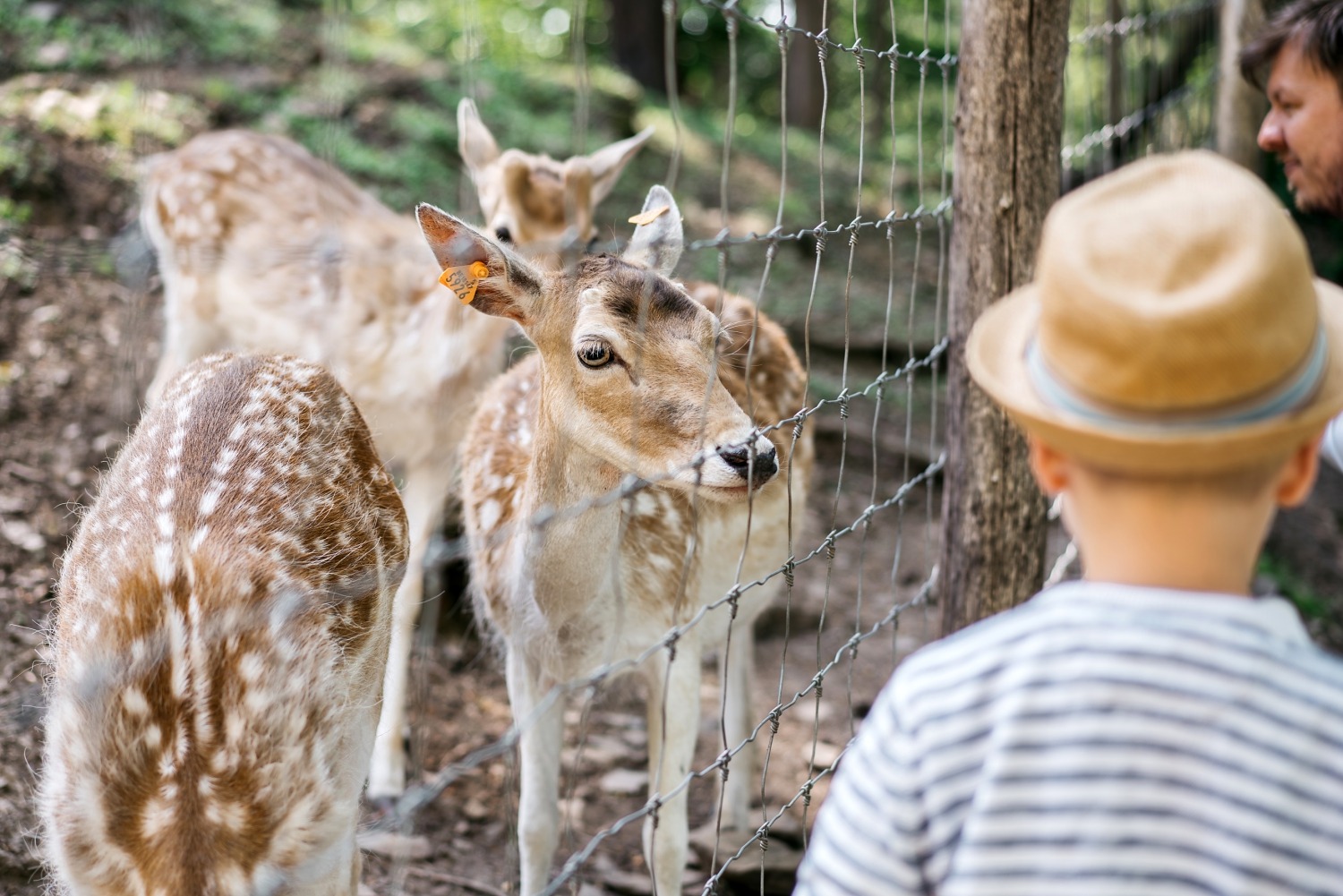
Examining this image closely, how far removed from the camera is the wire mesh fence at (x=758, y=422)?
279 cm

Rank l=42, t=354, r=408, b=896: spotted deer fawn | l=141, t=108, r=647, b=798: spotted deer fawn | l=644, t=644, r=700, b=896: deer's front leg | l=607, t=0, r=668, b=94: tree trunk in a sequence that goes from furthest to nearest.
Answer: l=607, t=0, r=668, b=94: tree trunk
l=141, t=108, r=647, b=798: spotted deer fawn
l=644, t=644, r=700, b=896: deer's front leg
l=42, t=354, r=408, b=896: spotted deer fawn

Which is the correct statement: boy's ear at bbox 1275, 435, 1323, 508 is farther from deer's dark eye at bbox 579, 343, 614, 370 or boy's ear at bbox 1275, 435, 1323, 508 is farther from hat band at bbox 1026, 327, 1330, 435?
deer's dark eye at bbox 579, 343, 614, 370

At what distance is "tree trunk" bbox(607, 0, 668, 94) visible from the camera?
12.7m

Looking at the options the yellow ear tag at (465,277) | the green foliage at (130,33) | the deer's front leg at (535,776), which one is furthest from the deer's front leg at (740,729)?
the green foliage at (130,33)

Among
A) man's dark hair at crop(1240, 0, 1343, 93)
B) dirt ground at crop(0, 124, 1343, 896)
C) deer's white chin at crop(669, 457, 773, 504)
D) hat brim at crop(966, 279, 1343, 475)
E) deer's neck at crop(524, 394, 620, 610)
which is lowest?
dirt ground at crop(0, 124, 1343, 896)

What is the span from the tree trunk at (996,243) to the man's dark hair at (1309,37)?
541 millimetres

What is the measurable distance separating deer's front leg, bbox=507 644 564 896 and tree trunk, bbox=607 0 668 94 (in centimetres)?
1014

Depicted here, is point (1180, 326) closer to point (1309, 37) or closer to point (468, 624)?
point (1309, 37)

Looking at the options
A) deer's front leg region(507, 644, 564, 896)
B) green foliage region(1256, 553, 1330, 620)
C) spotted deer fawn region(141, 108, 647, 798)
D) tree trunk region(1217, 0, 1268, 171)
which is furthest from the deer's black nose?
tree trunk region(1217, 0, 1268, 171)

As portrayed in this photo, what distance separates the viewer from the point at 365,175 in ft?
26.3

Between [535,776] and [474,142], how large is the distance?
2.94m

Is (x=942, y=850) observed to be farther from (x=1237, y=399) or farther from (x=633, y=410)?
(x=633, y=410)

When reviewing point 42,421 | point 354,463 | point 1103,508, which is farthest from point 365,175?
point 1103,508

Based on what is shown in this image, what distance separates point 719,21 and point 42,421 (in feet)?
37.8
